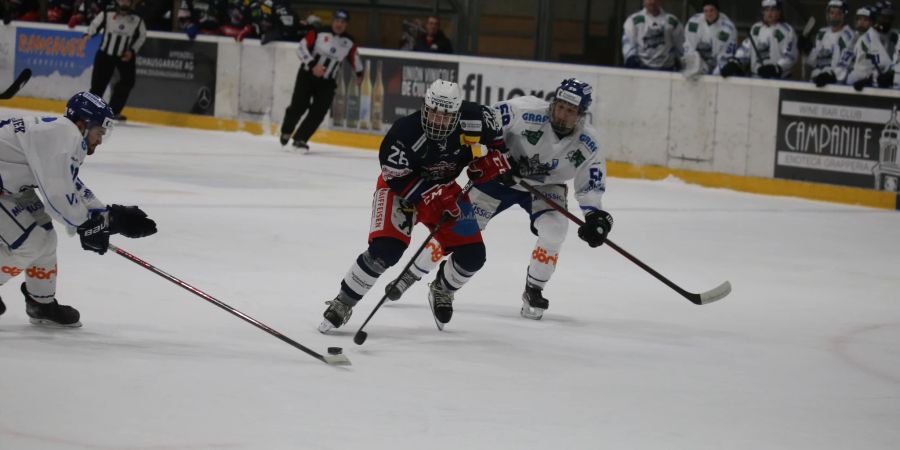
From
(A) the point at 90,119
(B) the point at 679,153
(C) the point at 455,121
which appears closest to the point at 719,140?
(B) the point at 679,153

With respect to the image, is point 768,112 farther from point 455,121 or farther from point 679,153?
point 455,121

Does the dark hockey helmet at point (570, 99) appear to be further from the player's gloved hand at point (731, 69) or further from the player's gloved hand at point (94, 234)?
the player's gloved hand at point (731, 69)

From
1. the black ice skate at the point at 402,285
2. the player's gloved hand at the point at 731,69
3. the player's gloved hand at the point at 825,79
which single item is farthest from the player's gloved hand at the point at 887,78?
the black ice skate at the point at 402,285

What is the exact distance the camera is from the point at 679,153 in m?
11.8

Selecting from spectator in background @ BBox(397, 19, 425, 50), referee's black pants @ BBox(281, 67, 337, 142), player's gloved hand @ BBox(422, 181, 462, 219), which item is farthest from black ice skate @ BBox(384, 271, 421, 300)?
spectator in background @ BBox(397, 19, 425, 50)

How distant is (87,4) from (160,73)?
167 cm

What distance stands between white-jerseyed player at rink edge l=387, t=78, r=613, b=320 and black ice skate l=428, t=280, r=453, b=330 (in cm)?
23

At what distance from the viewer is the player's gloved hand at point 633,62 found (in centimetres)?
1218

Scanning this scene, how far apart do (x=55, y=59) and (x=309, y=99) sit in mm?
4532

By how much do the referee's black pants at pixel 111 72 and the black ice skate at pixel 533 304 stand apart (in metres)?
9.91

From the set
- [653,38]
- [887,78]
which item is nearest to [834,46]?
[887,78]

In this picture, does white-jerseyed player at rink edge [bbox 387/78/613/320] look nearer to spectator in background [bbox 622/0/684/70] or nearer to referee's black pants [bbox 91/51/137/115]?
spectator in background [bbox 622/0/684/70]

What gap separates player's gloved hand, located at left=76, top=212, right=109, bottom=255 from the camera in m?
4.71

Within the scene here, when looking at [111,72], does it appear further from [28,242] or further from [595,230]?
[28,242]
